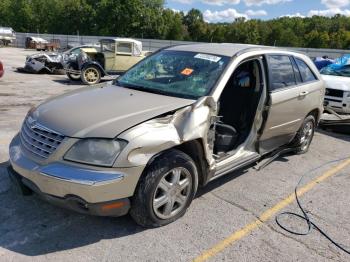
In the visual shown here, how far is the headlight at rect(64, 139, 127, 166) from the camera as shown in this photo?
315 centimetres

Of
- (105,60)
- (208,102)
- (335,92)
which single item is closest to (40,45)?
(105,60)

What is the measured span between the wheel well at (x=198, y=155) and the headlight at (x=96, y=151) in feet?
2.41

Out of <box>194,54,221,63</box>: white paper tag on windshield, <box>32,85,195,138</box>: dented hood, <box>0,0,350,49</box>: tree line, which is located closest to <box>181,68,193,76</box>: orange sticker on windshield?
<box>194,54,221,63</box>: white paper tag on windshield

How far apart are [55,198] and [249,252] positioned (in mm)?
1749

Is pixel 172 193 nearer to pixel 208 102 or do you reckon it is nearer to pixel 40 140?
pixel 208 102

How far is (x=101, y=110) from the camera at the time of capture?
141 inches

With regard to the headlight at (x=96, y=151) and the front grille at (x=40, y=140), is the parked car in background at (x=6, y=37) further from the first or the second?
the headlight at (x=96, y=151)

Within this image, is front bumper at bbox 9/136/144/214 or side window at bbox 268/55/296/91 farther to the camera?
side window at bbox 268/55/296/91

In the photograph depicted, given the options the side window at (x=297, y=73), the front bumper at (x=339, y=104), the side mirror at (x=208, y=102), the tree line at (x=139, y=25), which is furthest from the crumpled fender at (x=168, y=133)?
the tree line at (x=139, y=25)

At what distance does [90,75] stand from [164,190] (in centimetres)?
1166

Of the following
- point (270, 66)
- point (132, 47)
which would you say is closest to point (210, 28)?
point (132, 47)

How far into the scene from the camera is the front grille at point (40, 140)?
3264mm

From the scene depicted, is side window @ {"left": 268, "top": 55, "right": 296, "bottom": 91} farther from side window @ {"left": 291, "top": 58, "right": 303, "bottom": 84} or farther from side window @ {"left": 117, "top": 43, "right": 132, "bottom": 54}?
side window @ {"left": 117, "top": 43, "right": 132, "bottom": 54}

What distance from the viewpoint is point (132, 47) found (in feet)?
51.5
